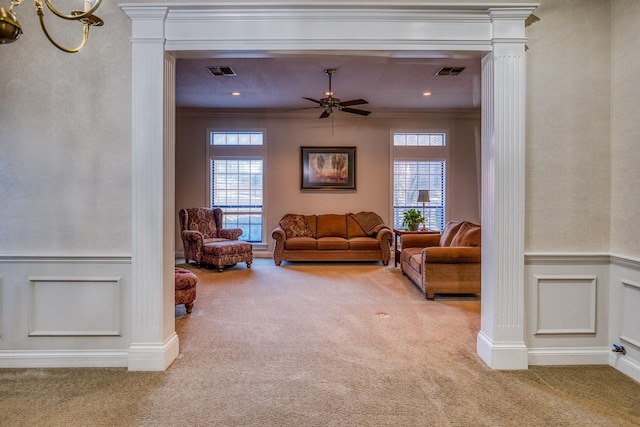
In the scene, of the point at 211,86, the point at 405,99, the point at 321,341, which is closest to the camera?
the point at 321,341

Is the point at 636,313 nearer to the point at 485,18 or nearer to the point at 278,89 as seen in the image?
the point at 485,18

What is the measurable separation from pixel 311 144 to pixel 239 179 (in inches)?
65.9

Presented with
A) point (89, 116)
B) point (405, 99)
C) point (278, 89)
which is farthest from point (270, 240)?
point (89, 116)

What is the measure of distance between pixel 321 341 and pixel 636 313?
2.27 metres

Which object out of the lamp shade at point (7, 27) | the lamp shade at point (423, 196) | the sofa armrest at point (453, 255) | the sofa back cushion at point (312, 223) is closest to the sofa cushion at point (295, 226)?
the sofa back cushion at point (312, 223)

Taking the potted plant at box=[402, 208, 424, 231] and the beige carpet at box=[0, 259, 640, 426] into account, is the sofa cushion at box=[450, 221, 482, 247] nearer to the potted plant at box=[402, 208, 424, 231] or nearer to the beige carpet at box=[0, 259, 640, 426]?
the beige carpet at box=[0, 259, 640, 426]

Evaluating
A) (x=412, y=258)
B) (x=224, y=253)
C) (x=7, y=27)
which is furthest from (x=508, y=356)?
(x=224, y=253)

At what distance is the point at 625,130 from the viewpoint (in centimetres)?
256

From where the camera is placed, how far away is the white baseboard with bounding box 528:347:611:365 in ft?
8.73

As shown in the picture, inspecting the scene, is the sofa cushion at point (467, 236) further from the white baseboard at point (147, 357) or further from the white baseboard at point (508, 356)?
the white baseboard at point (147, 357)

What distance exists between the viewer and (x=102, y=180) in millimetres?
2623

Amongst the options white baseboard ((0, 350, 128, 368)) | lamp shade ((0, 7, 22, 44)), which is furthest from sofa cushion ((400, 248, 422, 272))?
lamp shade ((0, 7, 22, 44))

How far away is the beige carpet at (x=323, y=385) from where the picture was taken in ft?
6.68

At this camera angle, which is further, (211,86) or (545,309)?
(211,86)
